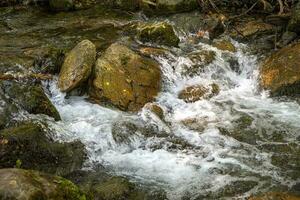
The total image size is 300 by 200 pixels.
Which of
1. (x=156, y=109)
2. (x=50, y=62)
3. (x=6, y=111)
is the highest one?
(x=50, y=62)

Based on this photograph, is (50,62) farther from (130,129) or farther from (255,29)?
(255,29)

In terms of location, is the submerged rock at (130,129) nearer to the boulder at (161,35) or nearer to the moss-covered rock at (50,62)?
the moss-covered rock at (50,62)

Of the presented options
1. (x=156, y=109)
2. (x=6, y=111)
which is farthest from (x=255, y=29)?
(x=6, y=111)

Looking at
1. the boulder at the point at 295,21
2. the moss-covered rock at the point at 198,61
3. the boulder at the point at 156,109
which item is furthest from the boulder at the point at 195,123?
the boulder at the point at 295,21

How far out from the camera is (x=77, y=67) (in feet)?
25.3

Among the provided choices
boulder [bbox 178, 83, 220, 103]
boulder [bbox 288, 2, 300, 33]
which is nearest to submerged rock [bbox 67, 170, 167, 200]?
boulder [bbox 178, 83, 220, 103]

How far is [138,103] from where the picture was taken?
298 inches

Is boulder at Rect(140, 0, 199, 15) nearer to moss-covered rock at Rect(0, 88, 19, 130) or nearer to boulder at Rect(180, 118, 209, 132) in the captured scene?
boulder at Rect(180, 118, 209, 132)

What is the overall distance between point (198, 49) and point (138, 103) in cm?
→ 251

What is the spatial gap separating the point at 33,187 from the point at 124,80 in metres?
4.66

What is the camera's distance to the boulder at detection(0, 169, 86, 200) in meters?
3.14

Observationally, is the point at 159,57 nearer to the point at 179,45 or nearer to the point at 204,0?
the point at 179,45

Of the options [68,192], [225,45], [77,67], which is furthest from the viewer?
[225,45]

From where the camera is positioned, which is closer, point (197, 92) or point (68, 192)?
point (68, 192)
